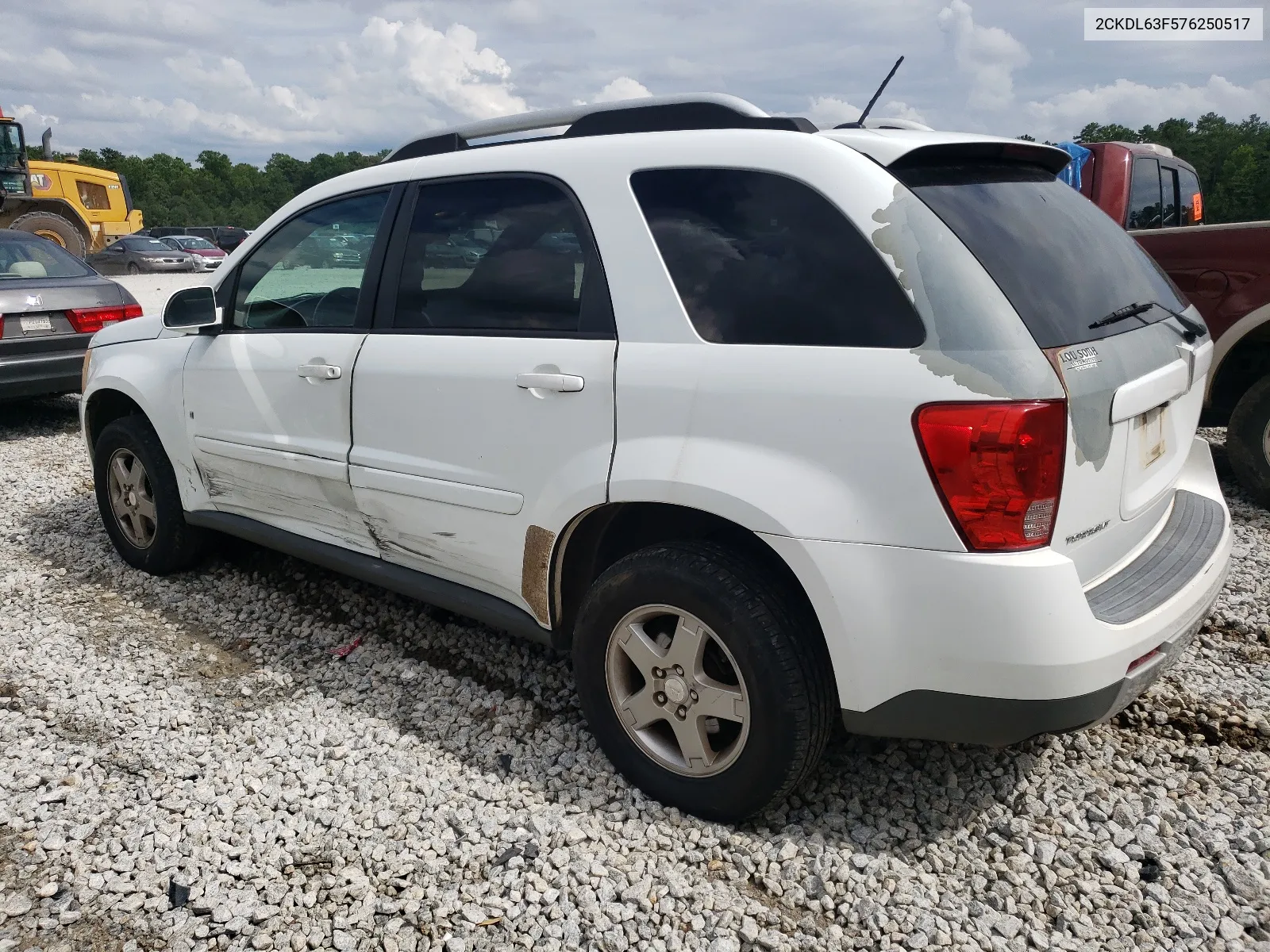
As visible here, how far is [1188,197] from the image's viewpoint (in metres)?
9.68

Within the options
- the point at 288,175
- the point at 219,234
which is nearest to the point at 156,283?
the point at 219,234

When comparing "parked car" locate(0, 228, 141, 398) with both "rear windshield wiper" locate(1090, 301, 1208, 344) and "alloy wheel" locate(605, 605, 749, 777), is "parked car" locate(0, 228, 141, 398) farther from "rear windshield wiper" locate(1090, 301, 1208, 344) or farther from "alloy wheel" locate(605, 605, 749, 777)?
"rear windshield wiper" locate(1090, 301, 1208, 344)

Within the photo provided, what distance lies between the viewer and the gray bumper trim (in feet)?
7.38

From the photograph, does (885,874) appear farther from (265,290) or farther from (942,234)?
(265,290)

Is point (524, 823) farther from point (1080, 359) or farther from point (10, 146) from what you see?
point (10, 146)

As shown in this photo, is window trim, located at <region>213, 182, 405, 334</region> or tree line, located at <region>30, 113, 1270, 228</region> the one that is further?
tree line, located at <region>30, 113, 1270, 228</region>

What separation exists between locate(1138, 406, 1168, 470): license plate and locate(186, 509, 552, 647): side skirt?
1.76 metres

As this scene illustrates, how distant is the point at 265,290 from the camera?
3.79 metres

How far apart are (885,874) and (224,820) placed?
188cm

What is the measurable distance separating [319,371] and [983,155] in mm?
2290

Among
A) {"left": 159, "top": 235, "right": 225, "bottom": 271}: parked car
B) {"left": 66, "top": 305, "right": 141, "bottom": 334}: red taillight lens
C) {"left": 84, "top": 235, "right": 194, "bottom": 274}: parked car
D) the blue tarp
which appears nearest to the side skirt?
{"left": 66, "top": 305, "right": 141, "bottom": 334}: red taillight lens

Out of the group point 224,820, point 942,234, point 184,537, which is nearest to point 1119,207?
point 942,234

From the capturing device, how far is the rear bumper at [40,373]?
23.6 feet

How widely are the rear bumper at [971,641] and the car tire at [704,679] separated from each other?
4.8 inches
